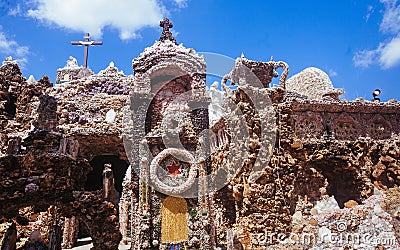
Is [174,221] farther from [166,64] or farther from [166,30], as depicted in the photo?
[166,30]

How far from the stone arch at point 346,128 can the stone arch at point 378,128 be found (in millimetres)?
500

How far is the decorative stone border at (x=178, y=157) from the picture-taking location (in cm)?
1175

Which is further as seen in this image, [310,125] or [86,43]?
[86,43]

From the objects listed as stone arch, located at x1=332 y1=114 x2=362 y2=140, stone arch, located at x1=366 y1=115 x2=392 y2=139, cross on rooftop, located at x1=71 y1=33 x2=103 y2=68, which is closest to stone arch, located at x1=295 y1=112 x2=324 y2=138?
stone arch, located at x1=332 y1=114 x2=362 y2=140

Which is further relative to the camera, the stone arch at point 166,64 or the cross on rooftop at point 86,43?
the cross on rooftop at point 86,43

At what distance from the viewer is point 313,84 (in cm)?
1950

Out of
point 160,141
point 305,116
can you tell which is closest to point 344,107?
point 305,116

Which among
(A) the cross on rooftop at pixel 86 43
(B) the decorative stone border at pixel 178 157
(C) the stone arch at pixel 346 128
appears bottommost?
(B) the decorative stone border at pixel 178 157

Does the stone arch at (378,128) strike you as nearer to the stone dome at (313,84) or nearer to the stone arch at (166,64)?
the stone dome at (313,84)

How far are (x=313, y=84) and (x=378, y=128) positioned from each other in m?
7.23

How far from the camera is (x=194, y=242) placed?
Result: 1152 cm

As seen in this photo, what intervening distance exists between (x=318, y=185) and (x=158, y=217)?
5817 mm

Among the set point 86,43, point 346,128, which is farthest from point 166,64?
point 86,43

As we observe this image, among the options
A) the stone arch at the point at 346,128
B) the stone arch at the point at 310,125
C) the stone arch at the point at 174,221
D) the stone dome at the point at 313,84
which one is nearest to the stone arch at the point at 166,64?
the stone arch at the point at 310,125
